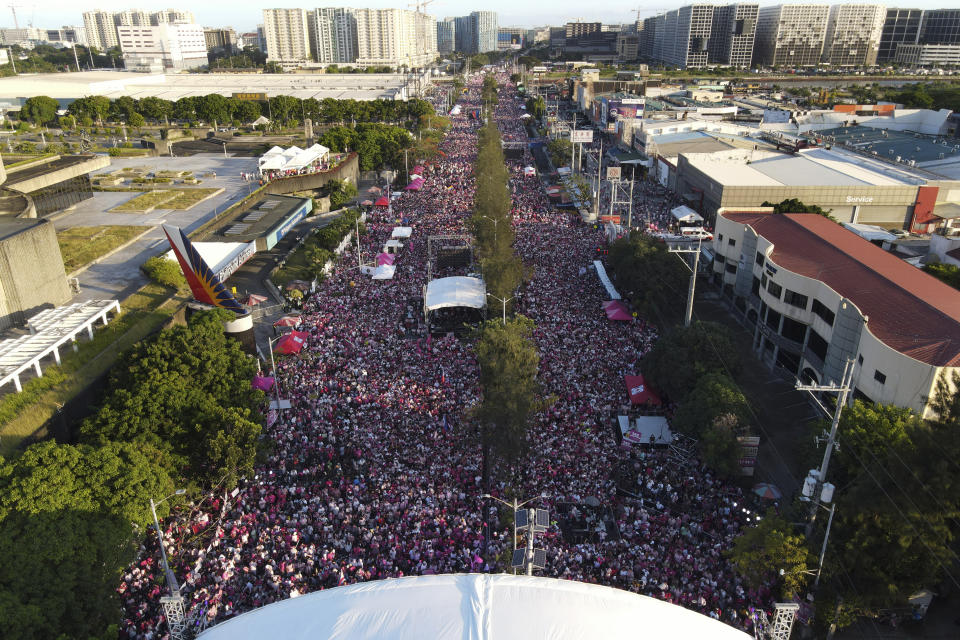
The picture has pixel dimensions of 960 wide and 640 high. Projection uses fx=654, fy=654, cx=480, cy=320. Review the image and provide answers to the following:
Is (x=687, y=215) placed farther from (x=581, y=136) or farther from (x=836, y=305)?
(x=836, y=305)

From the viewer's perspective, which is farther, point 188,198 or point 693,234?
point 188,198

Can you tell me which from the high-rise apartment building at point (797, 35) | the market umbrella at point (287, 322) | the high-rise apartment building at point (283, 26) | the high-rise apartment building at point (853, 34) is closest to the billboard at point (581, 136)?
the market umbrella at point (287, 322)

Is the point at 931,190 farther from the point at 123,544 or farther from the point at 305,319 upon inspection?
the point at 123,544

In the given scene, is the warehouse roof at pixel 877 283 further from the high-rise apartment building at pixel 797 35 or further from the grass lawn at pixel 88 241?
the high-rise apartment building at pixel 797 35

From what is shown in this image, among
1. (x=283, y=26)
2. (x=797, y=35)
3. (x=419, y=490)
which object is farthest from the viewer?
(x=283, y=26)

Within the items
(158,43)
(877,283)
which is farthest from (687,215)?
(158,43)

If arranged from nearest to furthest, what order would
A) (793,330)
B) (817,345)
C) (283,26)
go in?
(817,345)
(793,330)
(283,26)

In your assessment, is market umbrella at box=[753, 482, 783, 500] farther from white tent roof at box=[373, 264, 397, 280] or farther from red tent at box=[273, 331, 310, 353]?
white tent roof at box=[373, 264, 397, 280]
